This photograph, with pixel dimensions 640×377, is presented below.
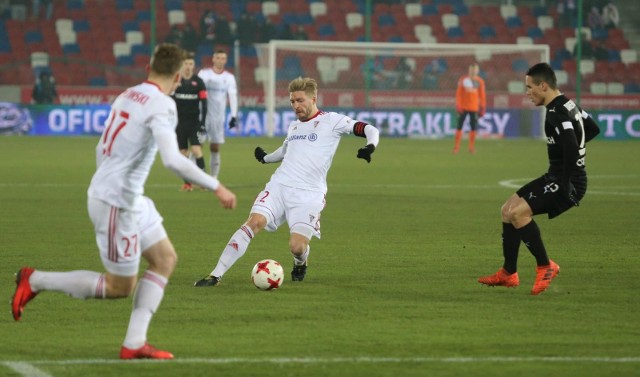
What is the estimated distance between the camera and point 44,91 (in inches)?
1321

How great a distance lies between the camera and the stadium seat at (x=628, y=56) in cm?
3775

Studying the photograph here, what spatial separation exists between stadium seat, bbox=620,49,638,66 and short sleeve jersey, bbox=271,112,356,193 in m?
29.3

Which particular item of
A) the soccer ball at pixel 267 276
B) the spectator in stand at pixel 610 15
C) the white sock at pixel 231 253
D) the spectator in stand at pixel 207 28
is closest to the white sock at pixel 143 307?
the soccer ball at pixel 267 276

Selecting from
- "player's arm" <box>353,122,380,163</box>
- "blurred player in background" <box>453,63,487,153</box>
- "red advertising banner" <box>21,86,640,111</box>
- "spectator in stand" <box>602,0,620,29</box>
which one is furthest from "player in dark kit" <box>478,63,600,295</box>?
"spectator in stand" <box>602,0,620,29</box>

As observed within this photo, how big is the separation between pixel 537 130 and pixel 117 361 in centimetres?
2969

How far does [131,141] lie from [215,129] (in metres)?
13.7

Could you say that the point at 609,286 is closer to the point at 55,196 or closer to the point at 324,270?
the point at 324,270

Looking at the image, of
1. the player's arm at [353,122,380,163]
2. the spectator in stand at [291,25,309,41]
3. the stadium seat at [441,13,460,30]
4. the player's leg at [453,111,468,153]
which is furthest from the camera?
the stadium seat at [441,13,460,30]

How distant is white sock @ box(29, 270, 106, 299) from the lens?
22.0 ft

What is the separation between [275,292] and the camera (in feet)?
30.0

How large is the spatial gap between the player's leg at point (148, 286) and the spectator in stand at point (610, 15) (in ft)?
113

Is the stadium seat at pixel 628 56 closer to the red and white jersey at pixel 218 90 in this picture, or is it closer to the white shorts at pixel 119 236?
the red and white jersey at pixel 218 90

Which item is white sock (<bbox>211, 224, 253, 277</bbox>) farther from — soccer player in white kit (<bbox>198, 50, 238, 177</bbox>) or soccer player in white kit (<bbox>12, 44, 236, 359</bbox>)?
soccer player in white kit (<bbox>198, 50, 238, 177</bbox>)

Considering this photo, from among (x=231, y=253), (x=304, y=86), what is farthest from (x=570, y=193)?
(x=231, y=253)
